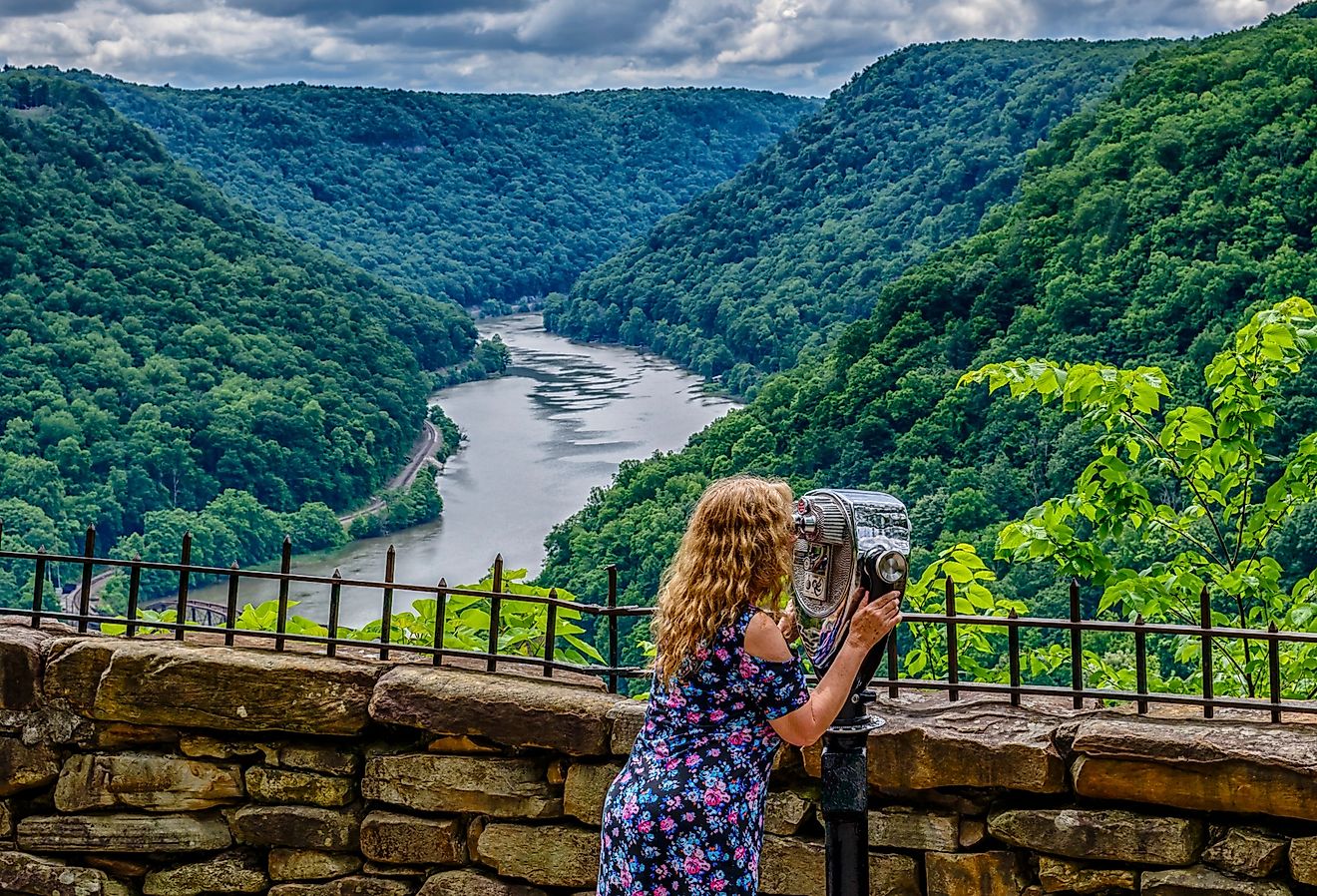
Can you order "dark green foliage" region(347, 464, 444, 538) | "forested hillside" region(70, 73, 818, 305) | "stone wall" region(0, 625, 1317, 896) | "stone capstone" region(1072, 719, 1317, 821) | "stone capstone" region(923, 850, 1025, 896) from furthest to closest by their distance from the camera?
"forested hillside" region(70, 73, 818, 305) < "dark green foliage" region(347, 464, 444, 538) < "stone capstone" region(923, 850, 1025, 896) < "stone wall" region(0, 625, 1317, 896) < "stone capstone" region(1072, 719, 1317, 821)

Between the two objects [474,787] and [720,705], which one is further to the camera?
[474,787]

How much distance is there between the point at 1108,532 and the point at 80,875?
137 inches

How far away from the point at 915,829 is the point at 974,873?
0.58ft

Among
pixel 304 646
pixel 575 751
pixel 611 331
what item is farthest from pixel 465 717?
pixel 611 331

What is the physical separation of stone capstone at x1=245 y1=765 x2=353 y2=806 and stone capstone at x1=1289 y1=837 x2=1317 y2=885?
2506 mm

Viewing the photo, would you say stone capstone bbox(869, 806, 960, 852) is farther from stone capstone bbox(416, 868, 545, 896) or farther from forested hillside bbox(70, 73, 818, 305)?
forested hillside bbox(70, 73, 818, 305)

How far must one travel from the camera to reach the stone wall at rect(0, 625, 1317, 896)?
11.1ft

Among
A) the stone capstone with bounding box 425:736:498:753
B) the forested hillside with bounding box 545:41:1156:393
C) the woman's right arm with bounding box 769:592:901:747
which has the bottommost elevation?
the stone capstone with bounding box 425:736:498:753

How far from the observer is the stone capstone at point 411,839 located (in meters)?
4.07

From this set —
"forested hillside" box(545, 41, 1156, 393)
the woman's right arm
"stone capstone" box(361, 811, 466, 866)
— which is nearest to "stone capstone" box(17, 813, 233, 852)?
"stone capstone" box(361, 811, 466, 866)

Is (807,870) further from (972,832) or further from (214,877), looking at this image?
(214,877)

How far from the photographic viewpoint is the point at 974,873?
3.58 meters

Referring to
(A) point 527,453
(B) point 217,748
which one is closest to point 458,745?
(B) point 217,748

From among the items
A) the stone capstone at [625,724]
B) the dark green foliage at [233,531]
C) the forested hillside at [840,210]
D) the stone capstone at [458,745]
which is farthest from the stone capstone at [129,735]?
the forested hillside at [840,210]
